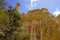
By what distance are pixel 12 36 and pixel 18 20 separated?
46.0 inches

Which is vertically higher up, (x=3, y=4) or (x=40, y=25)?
(x=3, y=4)

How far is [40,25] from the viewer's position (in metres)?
20.4

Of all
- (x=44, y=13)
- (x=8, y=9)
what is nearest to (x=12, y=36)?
(x=8, y=9)

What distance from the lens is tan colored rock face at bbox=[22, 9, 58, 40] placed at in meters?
20.2

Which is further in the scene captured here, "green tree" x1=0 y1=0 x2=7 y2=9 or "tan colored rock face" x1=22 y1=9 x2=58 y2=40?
"tan colored rock face" x1=22 y1=9 x2=58 y2=40

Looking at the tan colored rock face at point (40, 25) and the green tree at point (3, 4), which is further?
Result: the tan colored rock face at point (40, 25)

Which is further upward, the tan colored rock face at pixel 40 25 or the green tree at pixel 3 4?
the green tree at pixel 3 4

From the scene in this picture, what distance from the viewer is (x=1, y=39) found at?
12.5 meters

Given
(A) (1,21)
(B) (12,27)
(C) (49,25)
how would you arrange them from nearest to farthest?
(A) (1,21) → (B) (12,27) → (C) (49,25)

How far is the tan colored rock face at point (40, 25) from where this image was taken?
20203 mm

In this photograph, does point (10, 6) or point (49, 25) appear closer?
point (10, 6)

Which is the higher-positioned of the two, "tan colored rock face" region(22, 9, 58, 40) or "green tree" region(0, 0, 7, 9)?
"green tree" region(0, 0, 7, 9)

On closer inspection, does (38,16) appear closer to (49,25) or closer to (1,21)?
(49,25)

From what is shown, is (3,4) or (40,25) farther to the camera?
(40,25)
